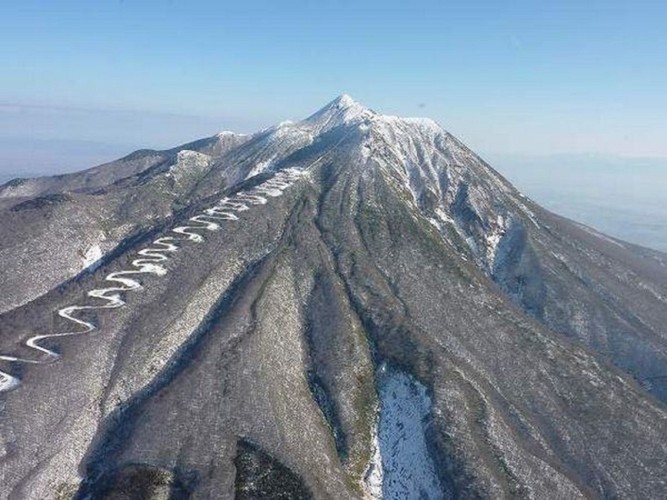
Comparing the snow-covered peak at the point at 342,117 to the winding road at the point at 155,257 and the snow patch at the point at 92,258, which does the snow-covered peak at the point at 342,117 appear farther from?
the snow patch at the point at 92,258

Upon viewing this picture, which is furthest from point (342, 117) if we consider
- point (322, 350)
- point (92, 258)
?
point (322, 350)

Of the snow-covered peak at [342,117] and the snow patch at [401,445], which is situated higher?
the snow-covered peak at [342,117]

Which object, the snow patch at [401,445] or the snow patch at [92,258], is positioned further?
the snow patch at [92,258]

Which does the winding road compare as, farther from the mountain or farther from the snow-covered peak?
the snow-covered peak

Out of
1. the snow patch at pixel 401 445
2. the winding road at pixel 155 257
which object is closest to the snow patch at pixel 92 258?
the winding road at pixel 155 257

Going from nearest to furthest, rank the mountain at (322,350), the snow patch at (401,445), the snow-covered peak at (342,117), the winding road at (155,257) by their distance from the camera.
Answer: the mountain at (322,350) → the snow patch at (401,445) → the winding road at (155,257) → the snow-covered peak at (342,117)

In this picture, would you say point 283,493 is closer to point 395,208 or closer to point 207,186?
point 395,208

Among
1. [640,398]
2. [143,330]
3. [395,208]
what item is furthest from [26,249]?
[640,398]

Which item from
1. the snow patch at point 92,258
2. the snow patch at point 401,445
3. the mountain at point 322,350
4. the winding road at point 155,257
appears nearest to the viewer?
the mountain at point 322,350
